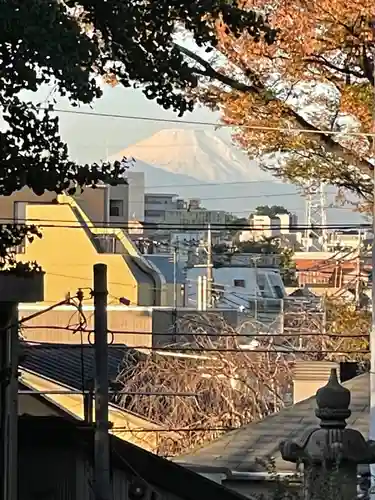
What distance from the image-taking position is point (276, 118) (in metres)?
12.2

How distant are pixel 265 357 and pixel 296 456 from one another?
1390 centimetres

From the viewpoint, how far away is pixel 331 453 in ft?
16.4

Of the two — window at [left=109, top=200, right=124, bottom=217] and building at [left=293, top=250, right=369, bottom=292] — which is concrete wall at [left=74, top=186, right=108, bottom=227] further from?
building at [left=293, top=250, right=369, bottom=292]

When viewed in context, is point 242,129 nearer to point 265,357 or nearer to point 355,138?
point 355,138

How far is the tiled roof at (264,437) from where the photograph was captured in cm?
995

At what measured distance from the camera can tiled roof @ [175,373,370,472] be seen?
995cm

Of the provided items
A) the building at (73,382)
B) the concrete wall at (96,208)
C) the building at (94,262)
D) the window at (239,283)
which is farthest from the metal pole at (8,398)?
the window at (239,283)

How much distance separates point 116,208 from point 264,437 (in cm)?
2019

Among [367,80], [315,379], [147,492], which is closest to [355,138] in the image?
[367,80]

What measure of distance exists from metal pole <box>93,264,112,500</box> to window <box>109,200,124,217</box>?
2378cm

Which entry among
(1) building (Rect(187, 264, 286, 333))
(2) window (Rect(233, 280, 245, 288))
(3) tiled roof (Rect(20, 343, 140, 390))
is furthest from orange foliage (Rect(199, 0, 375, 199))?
(2) window (Rect(233, 280, 245, 288))

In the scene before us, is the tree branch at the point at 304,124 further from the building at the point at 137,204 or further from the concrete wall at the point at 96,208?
the building at the point at 137,204

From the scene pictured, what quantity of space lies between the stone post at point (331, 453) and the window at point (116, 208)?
962 inches

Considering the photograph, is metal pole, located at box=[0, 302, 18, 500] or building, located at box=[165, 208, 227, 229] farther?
building, located at box=[165, 208, 227, 229]
